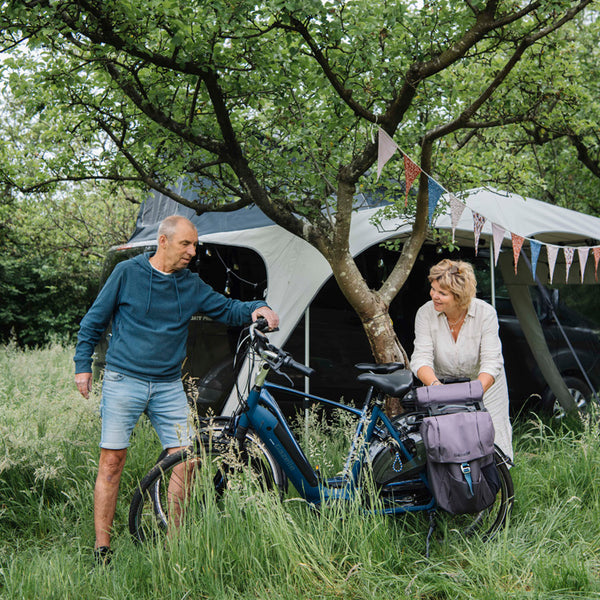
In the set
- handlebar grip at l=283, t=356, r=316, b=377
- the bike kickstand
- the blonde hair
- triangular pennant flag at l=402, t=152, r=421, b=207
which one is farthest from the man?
triangular pennant flag at l=402, t=152, r=421, b=207

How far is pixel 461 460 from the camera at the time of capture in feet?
10.1

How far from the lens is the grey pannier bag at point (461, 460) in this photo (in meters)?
3.07

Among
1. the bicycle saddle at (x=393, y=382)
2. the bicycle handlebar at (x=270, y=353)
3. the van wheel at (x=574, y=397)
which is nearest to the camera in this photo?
the bicycle handlebar at (x=270, y=353)

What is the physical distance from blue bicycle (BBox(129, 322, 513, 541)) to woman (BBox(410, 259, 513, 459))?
0.26m

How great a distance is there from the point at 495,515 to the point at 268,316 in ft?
5.40

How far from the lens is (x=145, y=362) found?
3.32 m

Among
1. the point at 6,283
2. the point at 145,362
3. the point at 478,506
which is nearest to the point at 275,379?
the point at 145,362

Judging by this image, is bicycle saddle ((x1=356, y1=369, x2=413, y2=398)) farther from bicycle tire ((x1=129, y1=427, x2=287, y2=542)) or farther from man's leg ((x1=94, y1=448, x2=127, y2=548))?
man's leg ((x1=94, y1=448, x2=127, y2=548))

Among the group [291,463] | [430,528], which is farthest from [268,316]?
[430,528]

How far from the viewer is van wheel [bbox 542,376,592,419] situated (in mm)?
6806

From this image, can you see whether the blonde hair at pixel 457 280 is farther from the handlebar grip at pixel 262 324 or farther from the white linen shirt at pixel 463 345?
the handlebar grip at pixel 262 324

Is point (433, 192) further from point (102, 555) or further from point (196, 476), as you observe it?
point (102, 555)

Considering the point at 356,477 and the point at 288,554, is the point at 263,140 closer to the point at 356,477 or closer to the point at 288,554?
the point at 356,477

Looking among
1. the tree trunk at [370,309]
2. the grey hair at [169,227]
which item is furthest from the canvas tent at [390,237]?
the grey hair at [169,227]
